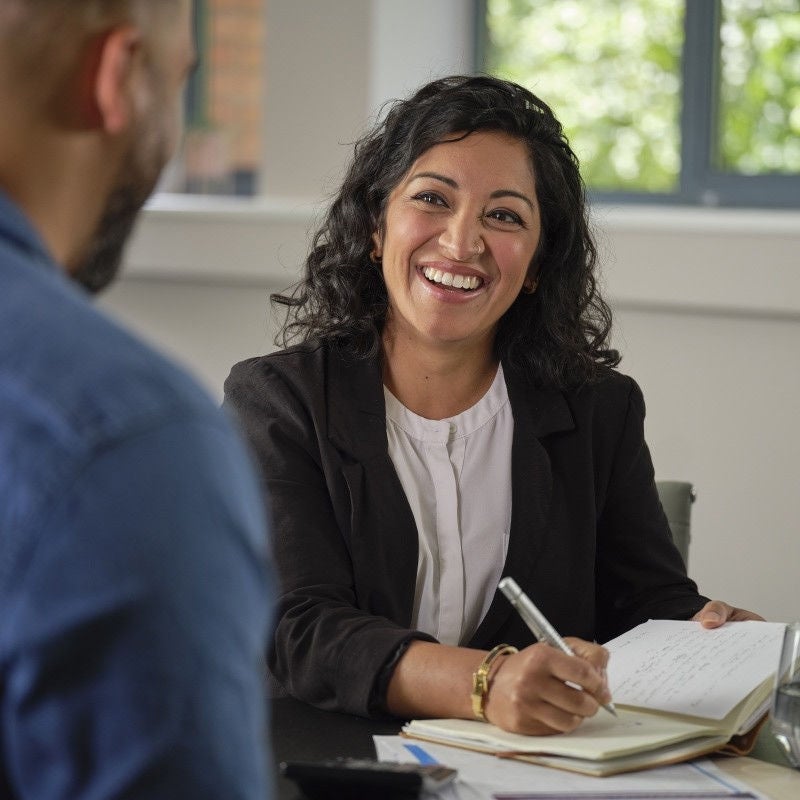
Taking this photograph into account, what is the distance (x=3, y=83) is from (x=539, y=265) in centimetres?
144

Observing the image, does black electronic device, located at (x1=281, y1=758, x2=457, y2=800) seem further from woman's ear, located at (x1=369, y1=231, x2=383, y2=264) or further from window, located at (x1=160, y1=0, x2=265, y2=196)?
window, located at (x1=160, y1=0, x2=265, y2=196)

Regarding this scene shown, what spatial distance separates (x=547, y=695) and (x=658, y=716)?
120mm

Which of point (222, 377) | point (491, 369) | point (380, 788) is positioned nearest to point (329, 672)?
point (380, 788)

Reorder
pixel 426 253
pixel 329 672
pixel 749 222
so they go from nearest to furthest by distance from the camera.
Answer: pixel 329 672 → pixel 426 253 → pixel 749 222

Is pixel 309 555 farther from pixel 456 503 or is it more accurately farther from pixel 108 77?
pixel 108 77

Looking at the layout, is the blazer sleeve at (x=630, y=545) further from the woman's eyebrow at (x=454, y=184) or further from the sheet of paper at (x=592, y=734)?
the sheet of paper at (x=592, y=734)

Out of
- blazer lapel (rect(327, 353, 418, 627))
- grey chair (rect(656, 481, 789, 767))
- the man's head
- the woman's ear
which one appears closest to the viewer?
the man's head

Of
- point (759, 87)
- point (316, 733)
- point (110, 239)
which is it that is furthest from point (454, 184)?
point (759, 87)

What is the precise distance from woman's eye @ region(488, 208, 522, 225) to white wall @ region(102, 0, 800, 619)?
1151 millimetres

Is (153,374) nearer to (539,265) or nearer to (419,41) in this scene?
(539,265)

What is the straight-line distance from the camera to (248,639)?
0.54 meters

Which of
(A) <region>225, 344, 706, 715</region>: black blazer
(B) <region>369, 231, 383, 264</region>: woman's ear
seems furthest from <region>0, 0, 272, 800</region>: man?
(B) <region>369, 231, 383, 264</region>: woman's ear

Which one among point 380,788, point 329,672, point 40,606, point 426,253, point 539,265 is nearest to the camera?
point 40,606

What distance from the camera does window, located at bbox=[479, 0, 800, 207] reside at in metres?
3.32
